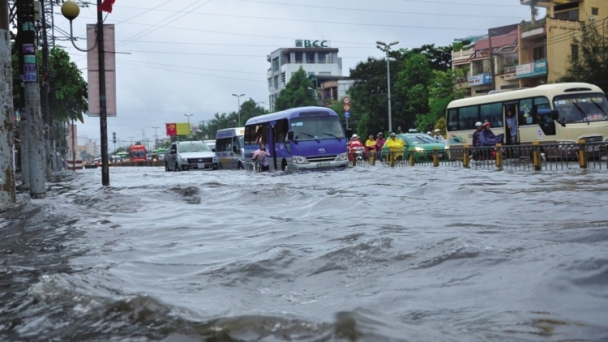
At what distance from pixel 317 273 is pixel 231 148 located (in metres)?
31.7

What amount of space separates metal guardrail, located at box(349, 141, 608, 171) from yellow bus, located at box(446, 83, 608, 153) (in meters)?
1.28

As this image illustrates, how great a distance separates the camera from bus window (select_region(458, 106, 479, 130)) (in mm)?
29116

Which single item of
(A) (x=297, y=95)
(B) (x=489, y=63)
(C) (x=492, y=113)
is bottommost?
(C) (x=492, y=113)

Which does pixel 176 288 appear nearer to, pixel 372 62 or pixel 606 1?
pixel 606 1

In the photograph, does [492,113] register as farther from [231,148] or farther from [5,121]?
[5,121]

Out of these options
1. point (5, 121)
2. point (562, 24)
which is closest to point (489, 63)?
point (562, 24)

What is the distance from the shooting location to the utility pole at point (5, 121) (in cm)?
1180

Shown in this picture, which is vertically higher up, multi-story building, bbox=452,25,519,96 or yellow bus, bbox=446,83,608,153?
multi-story building, bbox=452,25,519,96

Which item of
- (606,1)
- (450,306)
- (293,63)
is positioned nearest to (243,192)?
(450,306)

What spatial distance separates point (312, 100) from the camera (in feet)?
283

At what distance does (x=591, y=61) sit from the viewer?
140 ft

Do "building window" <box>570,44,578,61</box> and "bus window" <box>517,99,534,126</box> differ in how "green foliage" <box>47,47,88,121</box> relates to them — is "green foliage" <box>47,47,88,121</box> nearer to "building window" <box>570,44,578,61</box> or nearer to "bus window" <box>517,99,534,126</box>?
"bus window" <box>517,99,534,126</box>

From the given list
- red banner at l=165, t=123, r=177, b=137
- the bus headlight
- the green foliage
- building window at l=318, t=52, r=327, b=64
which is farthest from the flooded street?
Answer: red banner at l=165, t=123, r=177, b=137

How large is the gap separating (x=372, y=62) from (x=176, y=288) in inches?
2545
